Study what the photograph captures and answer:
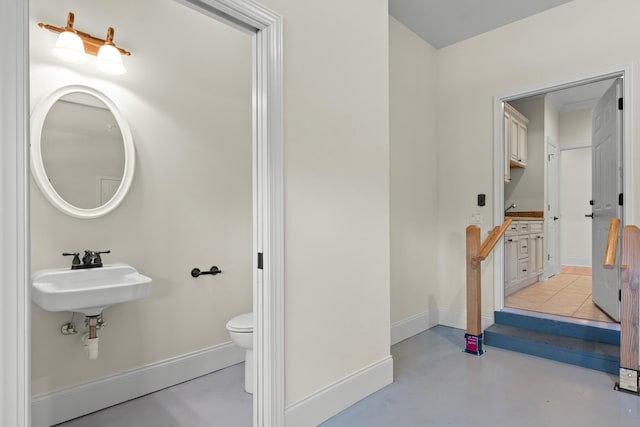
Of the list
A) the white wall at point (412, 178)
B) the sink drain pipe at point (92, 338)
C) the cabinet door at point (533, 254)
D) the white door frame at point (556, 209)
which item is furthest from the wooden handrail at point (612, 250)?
the sink drain pipe at point (92, 338)

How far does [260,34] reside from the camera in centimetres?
177

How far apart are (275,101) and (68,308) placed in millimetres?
1450

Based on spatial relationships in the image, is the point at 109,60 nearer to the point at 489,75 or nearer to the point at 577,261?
the point at 489,75

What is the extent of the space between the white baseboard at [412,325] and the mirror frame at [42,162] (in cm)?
245

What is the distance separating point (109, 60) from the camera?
216 centimetres

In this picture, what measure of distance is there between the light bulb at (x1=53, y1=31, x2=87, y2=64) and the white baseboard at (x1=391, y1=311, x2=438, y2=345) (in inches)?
120

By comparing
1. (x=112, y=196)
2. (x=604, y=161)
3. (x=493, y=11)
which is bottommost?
(x=112, y=196)

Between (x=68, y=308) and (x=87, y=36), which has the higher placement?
(x=87, y=36)

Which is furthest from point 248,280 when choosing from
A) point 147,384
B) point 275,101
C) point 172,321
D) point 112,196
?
point 275,101

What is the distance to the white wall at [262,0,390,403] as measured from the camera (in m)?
1.89

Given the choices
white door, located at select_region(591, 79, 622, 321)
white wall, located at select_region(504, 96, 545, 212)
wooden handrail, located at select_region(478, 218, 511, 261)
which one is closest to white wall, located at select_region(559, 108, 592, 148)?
white wall, located at select_region(504, 96, 545, 212)

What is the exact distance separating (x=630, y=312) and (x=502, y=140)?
5.92 feet

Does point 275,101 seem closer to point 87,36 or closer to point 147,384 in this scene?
point 87,36

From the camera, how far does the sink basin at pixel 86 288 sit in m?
1.77
